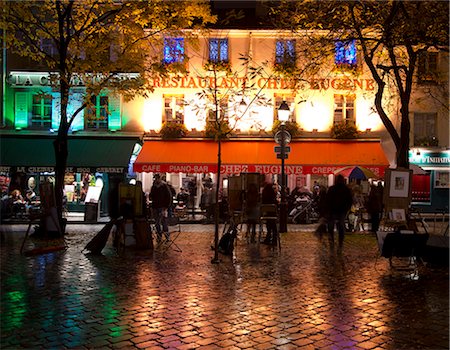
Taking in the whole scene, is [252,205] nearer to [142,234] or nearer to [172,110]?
[142,234]

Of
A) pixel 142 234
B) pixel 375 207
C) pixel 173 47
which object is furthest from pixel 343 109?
pixel 142 234

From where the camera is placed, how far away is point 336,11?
1508 cm

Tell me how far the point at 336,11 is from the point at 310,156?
10.9 m

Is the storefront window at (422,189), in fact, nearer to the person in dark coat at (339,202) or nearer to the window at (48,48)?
the person in dark coat at (339,202)

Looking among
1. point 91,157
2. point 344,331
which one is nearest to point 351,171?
point 91,157

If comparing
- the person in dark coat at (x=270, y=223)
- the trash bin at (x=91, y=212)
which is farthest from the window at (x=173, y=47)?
the trash bin at (x=91, y=212)

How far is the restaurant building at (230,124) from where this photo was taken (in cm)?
2500

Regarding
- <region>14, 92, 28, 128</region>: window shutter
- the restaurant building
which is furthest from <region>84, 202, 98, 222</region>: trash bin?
<region>14, 92, 28, 128</region>: window shutter

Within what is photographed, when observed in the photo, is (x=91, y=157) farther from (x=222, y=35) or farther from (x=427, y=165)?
(x=427, y=165)

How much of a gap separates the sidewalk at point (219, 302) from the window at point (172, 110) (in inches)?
584

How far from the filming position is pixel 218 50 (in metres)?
26.2

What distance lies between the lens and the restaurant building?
25000 mm

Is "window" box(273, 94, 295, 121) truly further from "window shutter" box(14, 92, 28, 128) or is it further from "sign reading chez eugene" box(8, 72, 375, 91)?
"window shutter" box(14, 92, 28, 128)

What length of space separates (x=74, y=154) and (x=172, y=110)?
5.02 metres
